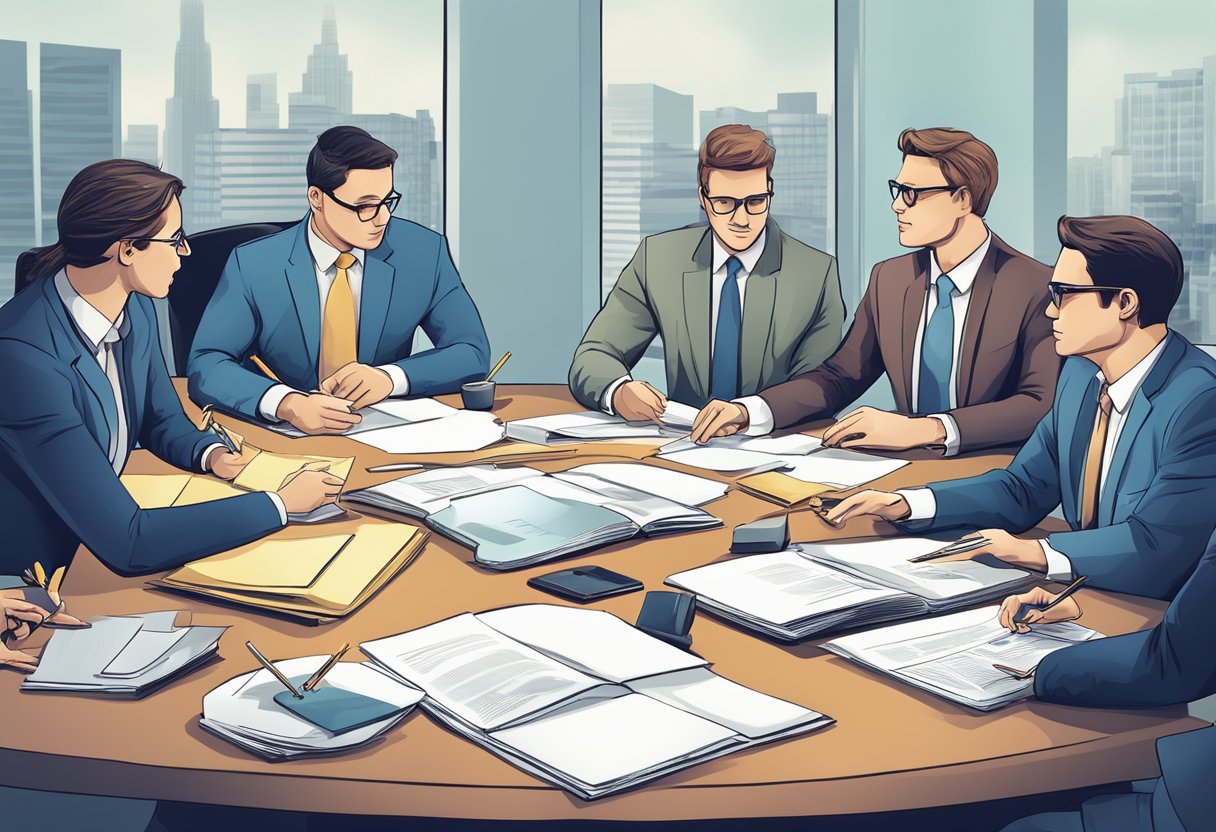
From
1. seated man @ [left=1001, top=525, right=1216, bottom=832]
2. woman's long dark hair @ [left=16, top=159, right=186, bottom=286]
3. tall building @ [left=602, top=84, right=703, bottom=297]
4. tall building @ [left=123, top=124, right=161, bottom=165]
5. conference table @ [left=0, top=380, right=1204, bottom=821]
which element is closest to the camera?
conference table @ [left=0, top=380, right=1204, bottom=821]

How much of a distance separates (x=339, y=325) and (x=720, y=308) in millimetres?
1127

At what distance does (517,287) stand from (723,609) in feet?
12.1

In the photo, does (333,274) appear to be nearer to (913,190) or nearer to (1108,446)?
(913,190)

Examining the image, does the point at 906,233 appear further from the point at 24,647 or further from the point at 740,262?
the point at 24,647

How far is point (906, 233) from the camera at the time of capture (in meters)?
2.88

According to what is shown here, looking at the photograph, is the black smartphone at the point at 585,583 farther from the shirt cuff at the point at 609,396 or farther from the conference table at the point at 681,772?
the shirt cuff at the point at 609,396

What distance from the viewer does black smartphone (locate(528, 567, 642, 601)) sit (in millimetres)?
1726

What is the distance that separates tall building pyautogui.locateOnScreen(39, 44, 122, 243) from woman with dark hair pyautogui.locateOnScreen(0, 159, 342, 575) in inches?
109

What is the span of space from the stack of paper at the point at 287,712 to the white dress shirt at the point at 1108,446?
102cm

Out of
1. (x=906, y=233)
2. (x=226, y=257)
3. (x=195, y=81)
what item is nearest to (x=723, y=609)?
(x=906, y=233)

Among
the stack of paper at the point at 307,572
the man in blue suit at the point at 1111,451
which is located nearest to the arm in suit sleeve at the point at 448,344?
the stack of paper at the point at 307,572

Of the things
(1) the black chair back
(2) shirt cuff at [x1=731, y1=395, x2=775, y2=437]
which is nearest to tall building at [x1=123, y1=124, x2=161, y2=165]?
(1) the black chair back

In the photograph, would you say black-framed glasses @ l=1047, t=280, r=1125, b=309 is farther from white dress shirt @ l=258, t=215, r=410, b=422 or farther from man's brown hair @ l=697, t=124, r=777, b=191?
white dress shirt @ l=258, t=215, r=410, b=422

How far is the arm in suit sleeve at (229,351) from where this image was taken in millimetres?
2947
